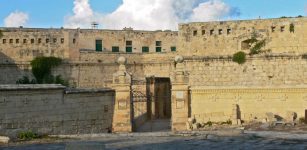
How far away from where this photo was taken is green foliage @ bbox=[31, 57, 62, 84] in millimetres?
34438

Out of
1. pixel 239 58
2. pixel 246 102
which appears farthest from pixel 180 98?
pixel 239 58

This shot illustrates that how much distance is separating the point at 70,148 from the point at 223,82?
60.3 feet

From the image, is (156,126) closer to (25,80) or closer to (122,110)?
(122,110)

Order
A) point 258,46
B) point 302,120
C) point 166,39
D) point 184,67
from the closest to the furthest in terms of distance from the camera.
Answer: point 302,120
point 184,67
point 258,46
point 166,39

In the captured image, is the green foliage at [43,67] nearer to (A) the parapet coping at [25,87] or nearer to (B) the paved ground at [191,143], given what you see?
(A) the parapet coping at [25,87]

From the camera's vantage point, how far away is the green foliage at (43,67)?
34.4 metres

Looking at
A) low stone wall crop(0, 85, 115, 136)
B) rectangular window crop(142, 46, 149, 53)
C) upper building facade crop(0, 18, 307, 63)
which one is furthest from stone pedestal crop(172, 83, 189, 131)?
rectangular window crop(142, 46, 149, 53)

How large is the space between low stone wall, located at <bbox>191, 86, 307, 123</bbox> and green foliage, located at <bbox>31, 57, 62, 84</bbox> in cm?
1498

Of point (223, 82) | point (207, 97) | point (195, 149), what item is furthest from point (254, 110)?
point (195, 149)

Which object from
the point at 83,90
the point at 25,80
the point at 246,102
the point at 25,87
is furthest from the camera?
the point at 25,80

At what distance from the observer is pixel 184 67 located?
28594 millimetres

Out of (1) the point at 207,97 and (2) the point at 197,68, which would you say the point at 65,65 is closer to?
(2) the point at 197,68

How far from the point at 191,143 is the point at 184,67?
1267cm

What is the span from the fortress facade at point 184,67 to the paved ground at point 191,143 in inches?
165
